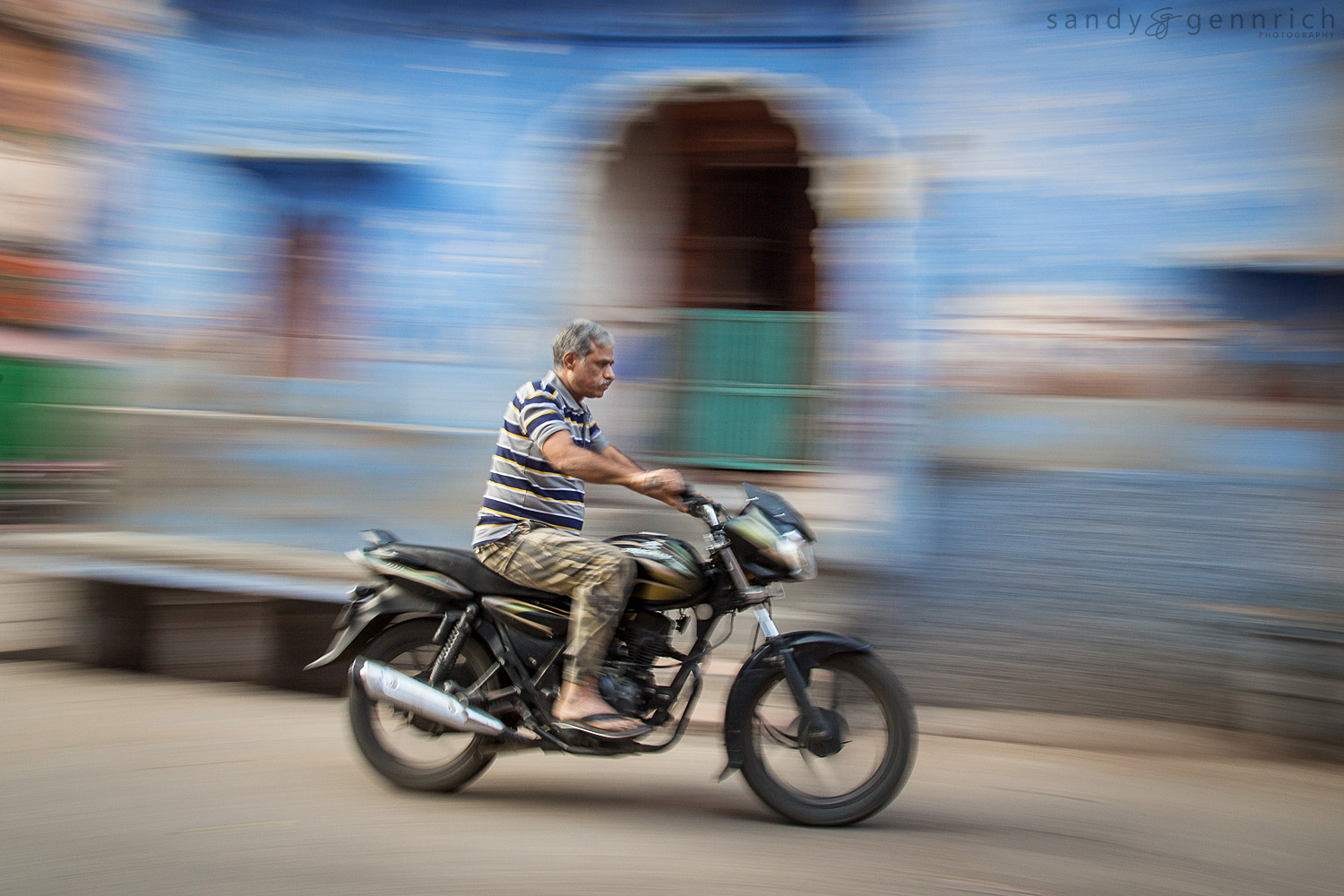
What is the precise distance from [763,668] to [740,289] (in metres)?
3.48

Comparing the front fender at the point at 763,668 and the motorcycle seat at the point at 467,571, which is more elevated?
the motorcycle seat at the point at 467,571

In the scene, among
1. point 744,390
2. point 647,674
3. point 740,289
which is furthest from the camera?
point 740,289

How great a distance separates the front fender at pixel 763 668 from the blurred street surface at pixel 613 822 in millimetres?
304

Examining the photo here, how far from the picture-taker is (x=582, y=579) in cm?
383

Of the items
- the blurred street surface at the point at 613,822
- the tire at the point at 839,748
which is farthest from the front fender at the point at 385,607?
the tire at the point at 839,748

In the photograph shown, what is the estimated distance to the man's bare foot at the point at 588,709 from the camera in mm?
3803

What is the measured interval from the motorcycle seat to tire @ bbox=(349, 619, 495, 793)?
0.72ft

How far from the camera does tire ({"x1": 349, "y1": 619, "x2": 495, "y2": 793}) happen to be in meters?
4.06

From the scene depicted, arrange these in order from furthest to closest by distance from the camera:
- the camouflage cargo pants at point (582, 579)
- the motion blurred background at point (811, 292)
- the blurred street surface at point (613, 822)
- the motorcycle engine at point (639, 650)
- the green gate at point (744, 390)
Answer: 1. the green gate at point (744, 390)
2. the motion blurred background at point (811, 292)
3. the motorcycle engine at point (639, 650)
4. the camouflage cargo pants at point (582, 579)
5. the blurred street surface at point (613, 822)

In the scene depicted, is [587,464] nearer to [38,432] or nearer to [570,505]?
[570,505]

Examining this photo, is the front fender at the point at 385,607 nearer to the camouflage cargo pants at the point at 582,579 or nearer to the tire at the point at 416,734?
the tire at the point at 416,734

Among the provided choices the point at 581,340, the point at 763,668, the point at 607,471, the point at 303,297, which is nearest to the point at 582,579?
the point at 607,471

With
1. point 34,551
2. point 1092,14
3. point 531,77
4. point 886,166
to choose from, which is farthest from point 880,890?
point 34,551

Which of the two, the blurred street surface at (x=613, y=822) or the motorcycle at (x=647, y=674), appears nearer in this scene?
the blurred street surface at (x=613, y=822)
